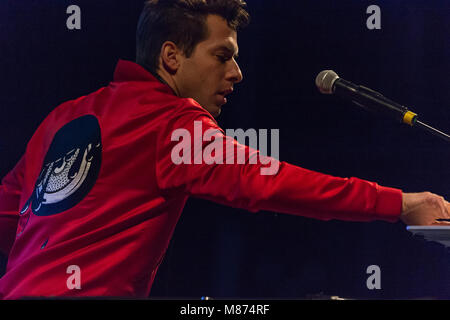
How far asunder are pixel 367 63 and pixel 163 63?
47.5 inches

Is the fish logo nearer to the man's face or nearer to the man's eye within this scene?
the man's face

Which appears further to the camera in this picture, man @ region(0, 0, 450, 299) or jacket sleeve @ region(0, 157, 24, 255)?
jacket sleeve @ region(0, 157, 24, 255)

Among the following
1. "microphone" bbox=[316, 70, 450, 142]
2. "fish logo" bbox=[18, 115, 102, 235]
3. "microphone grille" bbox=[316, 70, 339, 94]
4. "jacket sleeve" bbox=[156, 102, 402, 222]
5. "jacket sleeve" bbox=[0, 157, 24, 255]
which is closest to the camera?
"jacket sleeve" bbox=[156, 102, 402, 222]

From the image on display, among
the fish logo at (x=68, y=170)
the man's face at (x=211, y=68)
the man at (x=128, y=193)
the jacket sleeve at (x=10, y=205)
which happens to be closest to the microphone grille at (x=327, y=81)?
the man's face at (x=211, y=68)

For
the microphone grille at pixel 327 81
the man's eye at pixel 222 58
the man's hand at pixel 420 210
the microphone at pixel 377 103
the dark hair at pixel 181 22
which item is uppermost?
the dark hair at pixel 181 22

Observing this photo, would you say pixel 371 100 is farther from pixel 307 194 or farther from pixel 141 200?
pixel 141 200

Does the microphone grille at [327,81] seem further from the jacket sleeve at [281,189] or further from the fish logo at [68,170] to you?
the fish logo at [68,170]

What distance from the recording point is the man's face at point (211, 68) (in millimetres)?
1751

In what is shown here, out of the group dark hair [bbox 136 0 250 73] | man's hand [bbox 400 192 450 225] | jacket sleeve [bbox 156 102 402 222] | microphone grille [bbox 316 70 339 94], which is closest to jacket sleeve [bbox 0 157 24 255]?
dark hair [bbox 136 0 250 73]

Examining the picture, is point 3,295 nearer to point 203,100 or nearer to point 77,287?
point 77,287

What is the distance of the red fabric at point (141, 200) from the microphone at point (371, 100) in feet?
1.04

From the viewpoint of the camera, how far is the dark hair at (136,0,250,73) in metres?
1.76

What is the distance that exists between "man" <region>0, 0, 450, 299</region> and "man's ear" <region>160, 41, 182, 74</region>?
0.48ft
